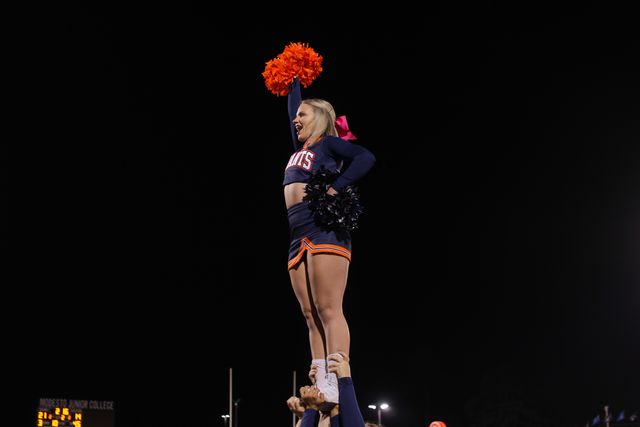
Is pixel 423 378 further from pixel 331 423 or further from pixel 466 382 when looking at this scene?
pixel 331 423

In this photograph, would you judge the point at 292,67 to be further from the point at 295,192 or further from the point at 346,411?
the point at 346,411

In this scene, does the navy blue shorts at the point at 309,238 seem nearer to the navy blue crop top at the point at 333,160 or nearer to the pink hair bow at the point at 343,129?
the navy blue crop top at the point at 333,160

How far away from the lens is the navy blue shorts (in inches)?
210

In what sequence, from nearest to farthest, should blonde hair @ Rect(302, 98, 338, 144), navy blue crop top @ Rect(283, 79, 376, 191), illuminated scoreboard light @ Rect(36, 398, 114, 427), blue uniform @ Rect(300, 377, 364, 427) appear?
blue uniform @ Rect(300, 377, 364, 427) < navy blue crop top @ Rect(283, 79, 376, 191) < blonde hair @ Rect(302, 98, 338, 144) < illuminated scoreboard light @ Rect(36, 398, 114, 427)

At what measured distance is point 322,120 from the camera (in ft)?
19.2

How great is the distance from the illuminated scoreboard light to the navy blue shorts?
22366 mm

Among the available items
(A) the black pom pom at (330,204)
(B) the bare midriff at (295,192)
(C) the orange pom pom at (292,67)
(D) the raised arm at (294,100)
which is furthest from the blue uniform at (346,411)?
(C) the orange pom pom at (292,67)

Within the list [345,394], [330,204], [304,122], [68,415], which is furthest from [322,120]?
[68,415]

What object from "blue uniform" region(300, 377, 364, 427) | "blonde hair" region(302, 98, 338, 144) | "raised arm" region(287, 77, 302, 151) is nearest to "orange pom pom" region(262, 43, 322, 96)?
"raised arm" region(287, 77, 302, 151)

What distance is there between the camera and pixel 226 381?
111ft

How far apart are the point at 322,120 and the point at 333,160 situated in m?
0.36

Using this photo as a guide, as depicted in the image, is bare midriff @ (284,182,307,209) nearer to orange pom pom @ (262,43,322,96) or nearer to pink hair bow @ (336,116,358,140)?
pink hair bow @ (336,116,358,140)

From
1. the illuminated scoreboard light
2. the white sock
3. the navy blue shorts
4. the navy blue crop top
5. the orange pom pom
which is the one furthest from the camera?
the illuminated scoreboard light

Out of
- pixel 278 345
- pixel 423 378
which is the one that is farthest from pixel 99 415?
pixel 423 378
